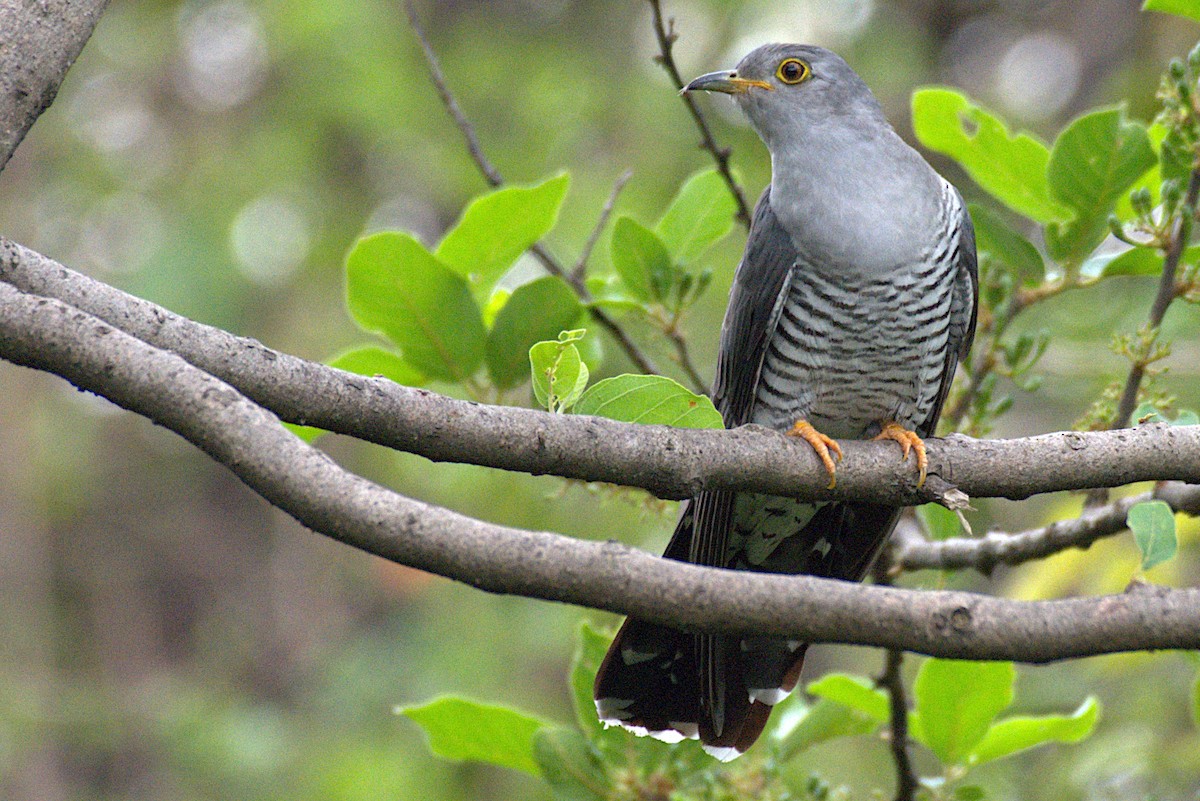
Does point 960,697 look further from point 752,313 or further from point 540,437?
point 540,437

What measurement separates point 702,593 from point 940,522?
143 centimetres

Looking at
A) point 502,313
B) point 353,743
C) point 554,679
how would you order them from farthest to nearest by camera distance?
point 554,679
point 353,743
point 502,313

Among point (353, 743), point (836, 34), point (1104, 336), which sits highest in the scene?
point (836, 34)

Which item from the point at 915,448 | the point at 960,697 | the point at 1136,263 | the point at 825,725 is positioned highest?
the point at 1136,263

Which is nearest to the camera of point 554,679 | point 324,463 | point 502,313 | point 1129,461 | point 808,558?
point 324,463

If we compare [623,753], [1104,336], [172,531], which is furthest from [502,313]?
[172,531]

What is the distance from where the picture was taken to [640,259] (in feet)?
8.54

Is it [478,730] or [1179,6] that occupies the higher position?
[1179,6]

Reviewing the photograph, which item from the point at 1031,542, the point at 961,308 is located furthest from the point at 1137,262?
the point at 1031,542

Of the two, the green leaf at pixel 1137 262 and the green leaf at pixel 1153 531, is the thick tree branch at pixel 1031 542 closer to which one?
the green leaf at pixel 1153 531

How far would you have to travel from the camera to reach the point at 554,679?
634cm

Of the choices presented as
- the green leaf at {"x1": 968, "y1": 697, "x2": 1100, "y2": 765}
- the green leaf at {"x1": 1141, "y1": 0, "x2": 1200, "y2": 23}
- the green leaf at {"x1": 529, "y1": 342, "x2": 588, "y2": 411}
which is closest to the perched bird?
the green leaf at {"x1": 968, "y1": 697, "x2": 1100, "y2": 765}

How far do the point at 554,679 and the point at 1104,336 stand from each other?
3349mm

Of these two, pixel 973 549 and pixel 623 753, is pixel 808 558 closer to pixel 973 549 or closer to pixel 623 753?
pixel 973 549
